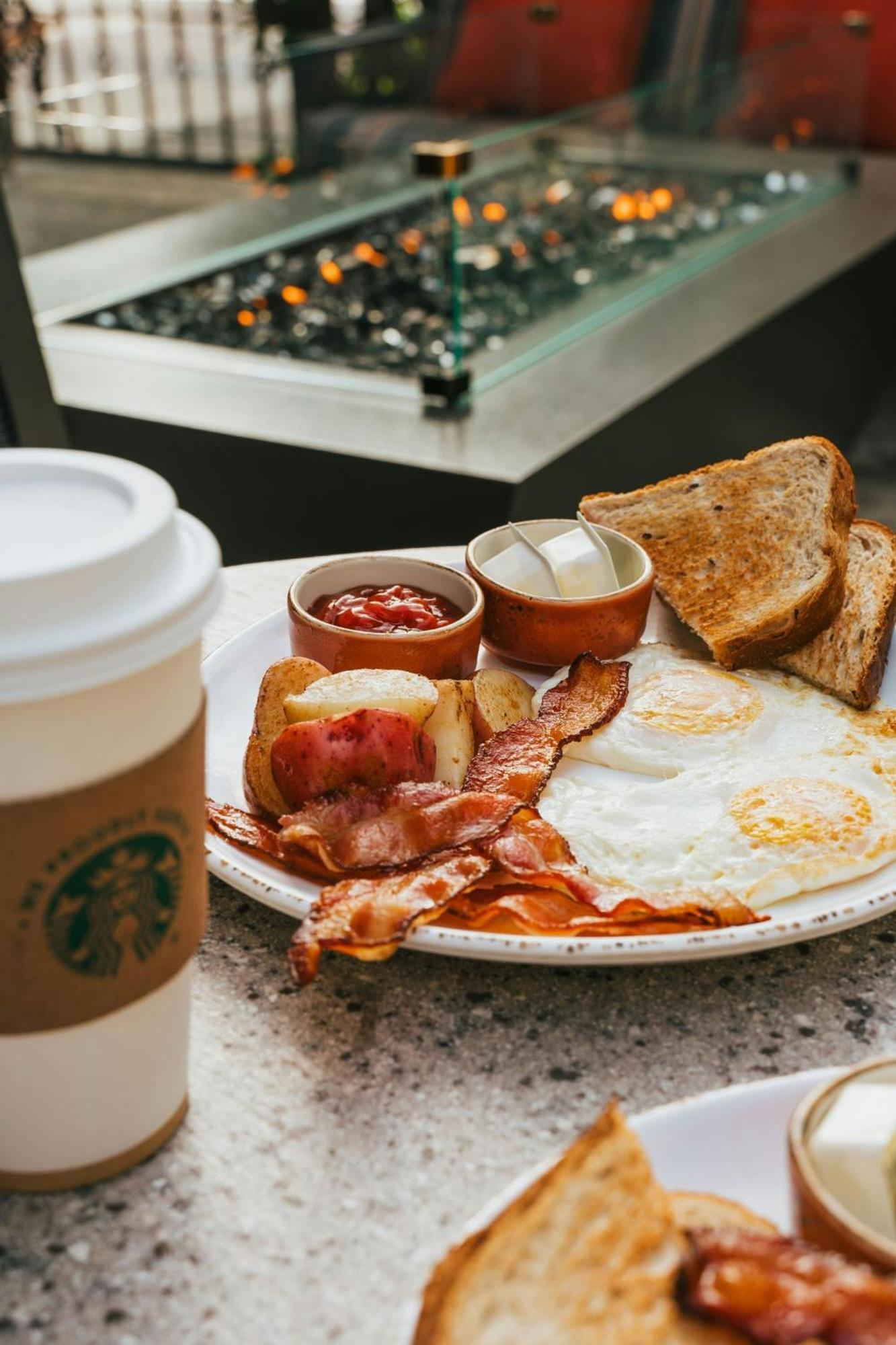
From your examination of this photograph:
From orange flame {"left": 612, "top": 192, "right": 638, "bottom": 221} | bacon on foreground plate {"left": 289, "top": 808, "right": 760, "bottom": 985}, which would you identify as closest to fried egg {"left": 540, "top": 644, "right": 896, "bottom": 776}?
bacon on foreground plate {"left": 289, "top": 808, "right": 760, "bottom": 985}

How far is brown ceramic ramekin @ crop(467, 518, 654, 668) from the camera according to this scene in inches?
56.5

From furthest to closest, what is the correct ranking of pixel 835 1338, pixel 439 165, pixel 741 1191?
pixel 439 165, pixel 741 1191, pixel 835 1338

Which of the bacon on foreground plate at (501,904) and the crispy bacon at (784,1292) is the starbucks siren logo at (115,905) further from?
the crispy bacon at (784,1292)

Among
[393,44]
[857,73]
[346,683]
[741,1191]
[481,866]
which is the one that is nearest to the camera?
[741,1191]

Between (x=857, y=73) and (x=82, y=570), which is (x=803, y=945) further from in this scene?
(x=857, y=73)

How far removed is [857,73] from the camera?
5699 mm

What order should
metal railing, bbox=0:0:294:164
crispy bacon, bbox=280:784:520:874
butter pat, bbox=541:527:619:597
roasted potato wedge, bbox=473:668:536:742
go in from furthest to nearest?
metal railing, bbox=0:0:294:164 < butter pat, bbox=541:527:619:597 < roasted potato wedge, bbox=473:668:536:742 < crispy bacon, bbox=280:784:520:874

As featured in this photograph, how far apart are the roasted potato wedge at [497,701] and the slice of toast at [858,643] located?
310 mm

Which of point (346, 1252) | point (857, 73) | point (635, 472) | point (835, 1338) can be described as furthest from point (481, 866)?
point (857, 73)

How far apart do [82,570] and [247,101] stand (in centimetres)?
498

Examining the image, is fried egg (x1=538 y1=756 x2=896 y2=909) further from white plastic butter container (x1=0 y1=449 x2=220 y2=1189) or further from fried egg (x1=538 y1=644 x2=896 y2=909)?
white plastic butter container (x1=0 y1=449 x2=220 y2=1189)

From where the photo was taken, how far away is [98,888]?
2.37ft

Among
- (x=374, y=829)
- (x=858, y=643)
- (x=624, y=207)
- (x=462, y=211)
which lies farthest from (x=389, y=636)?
(x=624, y=207)

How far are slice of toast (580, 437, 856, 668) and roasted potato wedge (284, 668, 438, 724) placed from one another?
0.41 m
